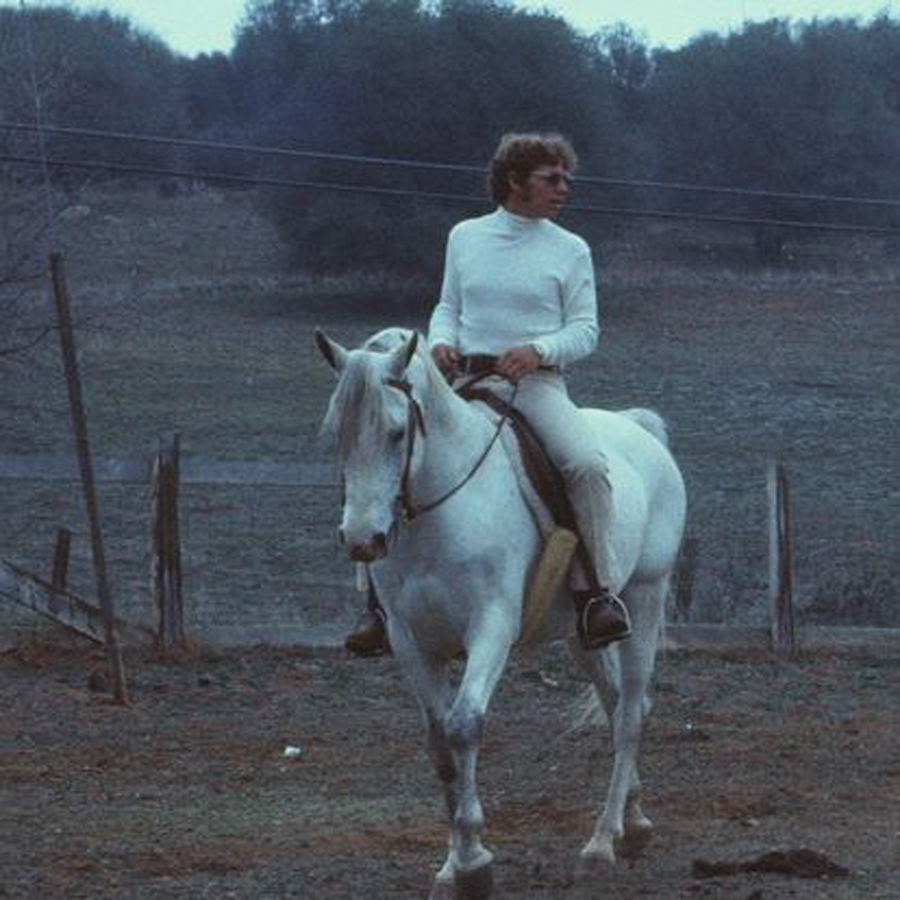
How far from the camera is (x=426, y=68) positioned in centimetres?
4025

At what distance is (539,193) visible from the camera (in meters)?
8.69

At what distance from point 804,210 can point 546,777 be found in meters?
38.3

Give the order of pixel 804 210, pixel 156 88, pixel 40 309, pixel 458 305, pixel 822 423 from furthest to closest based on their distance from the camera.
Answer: pixel 804 210 < pixel 156 88 < pixel 822 423 < pixel 40 309 < pixel 458 305

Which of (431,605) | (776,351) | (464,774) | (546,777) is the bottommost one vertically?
(776,351)

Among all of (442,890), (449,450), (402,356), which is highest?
(402,356)

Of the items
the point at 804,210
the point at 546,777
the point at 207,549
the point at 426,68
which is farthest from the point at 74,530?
the point at 804,210

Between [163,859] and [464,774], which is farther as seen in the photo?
[163,859]

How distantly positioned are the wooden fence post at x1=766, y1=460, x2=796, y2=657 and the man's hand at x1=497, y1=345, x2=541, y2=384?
720cm

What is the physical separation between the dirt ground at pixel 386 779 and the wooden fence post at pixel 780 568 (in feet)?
0.67

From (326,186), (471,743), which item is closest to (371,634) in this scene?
(471,743)

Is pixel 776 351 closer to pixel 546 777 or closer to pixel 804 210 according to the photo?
pixel 804 210

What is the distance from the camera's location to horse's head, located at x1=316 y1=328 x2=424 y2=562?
745cm

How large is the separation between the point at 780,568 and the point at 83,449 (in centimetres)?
488

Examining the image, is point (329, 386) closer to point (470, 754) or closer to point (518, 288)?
point (518, 288)
